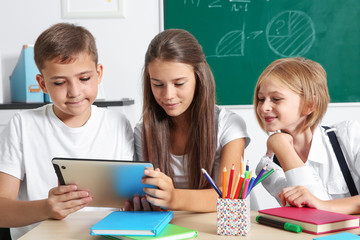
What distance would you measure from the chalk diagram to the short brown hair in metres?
1.70

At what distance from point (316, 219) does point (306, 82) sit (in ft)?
2.13

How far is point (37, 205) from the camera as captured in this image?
3.73 feet

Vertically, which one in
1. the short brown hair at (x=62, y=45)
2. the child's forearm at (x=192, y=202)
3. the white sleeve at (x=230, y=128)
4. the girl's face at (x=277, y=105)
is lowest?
the child's forearm at (x=192, y=202)

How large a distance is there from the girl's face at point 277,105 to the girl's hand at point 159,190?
0.51m

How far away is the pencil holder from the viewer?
94cm

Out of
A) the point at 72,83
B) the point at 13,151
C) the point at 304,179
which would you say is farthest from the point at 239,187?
the point at 13,151

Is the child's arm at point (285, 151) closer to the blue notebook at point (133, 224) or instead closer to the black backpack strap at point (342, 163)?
the black backpack strap at point (342, 163)

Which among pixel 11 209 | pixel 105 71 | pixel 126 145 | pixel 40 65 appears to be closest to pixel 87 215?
pixel 11 209

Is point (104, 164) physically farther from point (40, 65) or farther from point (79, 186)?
point (40, 65)

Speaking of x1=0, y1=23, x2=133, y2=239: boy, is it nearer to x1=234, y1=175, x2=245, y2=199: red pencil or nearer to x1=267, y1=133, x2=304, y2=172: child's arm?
x1=267, y1=133, x2=304, y2=172: child's arm

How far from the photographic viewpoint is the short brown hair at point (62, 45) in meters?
1.33

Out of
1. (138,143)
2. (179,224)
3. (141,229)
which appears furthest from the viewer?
(138,143)

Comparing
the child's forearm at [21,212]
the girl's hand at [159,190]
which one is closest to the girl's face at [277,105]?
the girl's hand at [159,190]

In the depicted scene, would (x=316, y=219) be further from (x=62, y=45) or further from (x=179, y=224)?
(x=62, y=45)
